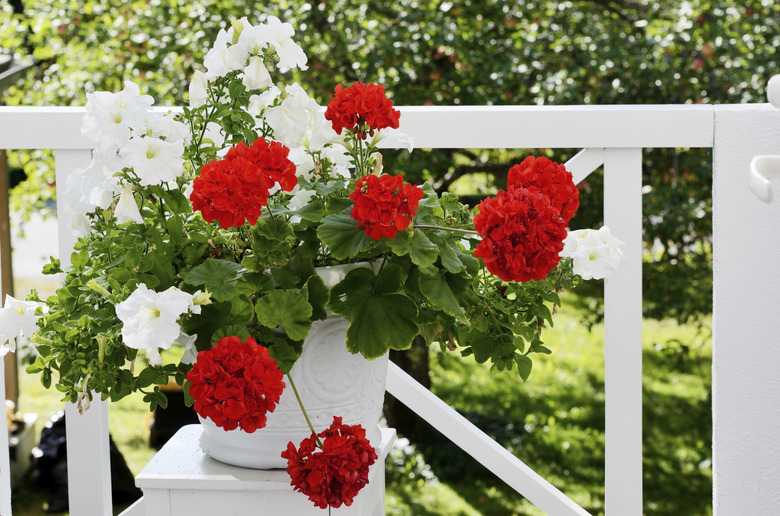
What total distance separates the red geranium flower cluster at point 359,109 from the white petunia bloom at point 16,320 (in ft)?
1.37

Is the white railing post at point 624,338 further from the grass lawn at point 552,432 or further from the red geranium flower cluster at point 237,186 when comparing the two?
the grass lawn at point 552,432

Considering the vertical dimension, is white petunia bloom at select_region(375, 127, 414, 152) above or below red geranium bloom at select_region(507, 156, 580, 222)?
above

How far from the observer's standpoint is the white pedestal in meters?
1.12

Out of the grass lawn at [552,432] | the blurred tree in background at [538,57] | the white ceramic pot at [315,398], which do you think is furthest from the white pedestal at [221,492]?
the grass lawn at [552,432]

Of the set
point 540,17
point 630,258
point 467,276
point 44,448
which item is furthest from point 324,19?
point 467,276

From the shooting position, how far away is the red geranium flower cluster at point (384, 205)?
38.2 inches

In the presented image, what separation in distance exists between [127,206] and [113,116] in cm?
10

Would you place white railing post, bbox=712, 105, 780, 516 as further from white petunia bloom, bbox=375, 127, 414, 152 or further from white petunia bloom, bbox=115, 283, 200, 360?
white petunia bloom, bbox=115, 283, 200, 360

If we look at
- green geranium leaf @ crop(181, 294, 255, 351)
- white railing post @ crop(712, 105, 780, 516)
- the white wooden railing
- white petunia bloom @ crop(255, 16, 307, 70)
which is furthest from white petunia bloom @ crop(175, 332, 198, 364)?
white railing post @ crop(712, 105, 780, 516)

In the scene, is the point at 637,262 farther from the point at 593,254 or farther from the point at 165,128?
the point at 165,128

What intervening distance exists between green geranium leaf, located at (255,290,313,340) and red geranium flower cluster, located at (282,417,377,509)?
12 centimetres

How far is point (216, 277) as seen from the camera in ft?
Result: 3.36

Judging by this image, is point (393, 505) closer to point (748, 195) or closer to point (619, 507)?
point (619, 507)

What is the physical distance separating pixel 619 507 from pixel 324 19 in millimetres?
2105
